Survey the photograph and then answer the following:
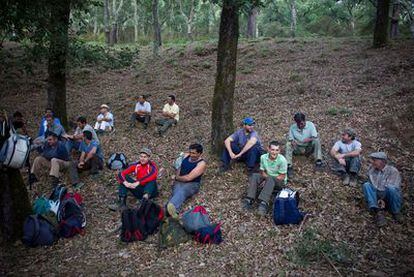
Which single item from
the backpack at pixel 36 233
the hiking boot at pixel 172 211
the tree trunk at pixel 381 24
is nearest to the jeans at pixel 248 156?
the hiking boot at pixel 172 211

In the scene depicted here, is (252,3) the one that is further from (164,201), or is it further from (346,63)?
(346,63)

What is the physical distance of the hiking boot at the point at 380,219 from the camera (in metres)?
6.33

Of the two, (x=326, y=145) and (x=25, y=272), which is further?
(x=326, y=145)

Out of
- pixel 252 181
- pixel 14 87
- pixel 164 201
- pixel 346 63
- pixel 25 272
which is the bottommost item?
pixel 25 272

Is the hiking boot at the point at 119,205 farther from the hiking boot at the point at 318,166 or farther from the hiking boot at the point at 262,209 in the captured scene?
the hiking boot at the point at 318,166

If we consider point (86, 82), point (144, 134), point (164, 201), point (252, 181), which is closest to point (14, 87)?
point (86, 82)

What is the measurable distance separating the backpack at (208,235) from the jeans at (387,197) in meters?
2.82

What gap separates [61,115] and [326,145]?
26.6 feet

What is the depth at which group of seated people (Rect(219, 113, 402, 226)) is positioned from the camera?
6.54 meters

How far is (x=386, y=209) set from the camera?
666cm

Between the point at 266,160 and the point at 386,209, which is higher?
the point at 266,160

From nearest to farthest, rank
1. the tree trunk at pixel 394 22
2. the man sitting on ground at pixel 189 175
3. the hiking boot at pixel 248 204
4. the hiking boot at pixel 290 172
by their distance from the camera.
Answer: the hiking boot at pixel 248 204 < the man sitting on ground at pixel 189 175 < the hiking boot at pixel 290 172 < the tree trunk at pixel 394 22

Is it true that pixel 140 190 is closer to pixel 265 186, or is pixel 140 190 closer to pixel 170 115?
pixel 265 186

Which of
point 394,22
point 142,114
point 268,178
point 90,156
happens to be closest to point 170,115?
point 142,114
